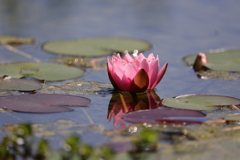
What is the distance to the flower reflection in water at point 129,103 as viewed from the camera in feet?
7.68

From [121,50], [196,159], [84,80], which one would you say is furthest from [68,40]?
[196,159]

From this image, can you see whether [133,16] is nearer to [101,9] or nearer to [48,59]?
[101,9]

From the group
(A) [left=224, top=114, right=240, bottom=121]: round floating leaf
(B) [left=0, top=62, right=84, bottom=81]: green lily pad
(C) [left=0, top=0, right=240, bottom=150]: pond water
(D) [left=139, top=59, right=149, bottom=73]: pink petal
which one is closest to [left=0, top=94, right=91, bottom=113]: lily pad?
(C) [left=0, top=0, right=240, bottom=150]: pond water

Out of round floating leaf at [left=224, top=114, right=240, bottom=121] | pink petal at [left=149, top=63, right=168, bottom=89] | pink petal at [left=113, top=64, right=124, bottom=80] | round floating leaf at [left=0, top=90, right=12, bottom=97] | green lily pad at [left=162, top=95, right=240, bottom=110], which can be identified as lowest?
round floating leaf at [left=224, top=114, right=240, bottom=121]

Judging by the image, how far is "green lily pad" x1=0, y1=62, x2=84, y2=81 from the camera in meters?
3.06

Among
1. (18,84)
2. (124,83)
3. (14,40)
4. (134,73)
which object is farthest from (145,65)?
(14,40)

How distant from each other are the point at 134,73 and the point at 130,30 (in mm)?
2324

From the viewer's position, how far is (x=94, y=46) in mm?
4027

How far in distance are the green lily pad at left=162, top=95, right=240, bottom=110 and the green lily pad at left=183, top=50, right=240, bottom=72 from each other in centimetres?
83

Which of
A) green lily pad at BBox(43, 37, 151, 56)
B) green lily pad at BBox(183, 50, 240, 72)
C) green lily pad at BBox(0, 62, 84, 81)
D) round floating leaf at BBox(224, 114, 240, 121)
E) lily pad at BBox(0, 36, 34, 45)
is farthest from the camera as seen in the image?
lily pad at BBox(0, 36, 34, 45)

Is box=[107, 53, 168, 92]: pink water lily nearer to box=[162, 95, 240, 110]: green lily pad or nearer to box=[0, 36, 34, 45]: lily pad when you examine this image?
box=[162, 95, 240, 110]: green lily pad

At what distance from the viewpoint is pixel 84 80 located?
3016 millimetres

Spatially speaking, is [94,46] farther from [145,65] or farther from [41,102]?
[41,102]

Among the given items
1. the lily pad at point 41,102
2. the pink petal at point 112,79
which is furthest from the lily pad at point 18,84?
the pink petal at point 112,79
